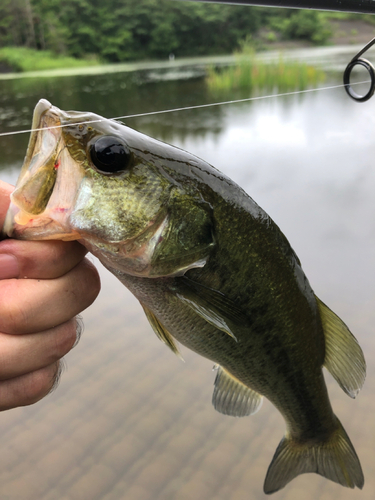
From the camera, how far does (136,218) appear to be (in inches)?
27.0

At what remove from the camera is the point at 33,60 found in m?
5.97

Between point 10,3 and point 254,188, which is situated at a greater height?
point 10,3

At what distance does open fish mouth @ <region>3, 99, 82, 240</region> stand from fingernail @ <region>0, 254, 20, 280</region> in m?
0.05

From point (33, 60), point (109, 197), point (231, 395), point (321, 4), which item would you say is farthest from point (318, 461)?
point (33, 60)

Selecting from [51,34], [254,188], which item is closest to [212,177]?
[254,188]

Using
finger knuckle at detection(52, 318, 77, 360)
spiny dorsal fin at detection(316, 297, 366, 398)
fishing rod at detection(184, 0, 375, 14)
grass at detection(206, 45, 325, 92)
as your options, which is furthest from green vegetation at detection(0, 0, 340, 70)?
spiny dorsal fin at detection(316, 297, 366, 398)

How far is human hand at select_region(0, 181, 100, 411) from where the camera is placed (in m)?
0.67

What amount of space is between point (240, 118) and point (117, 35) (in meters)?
4.92

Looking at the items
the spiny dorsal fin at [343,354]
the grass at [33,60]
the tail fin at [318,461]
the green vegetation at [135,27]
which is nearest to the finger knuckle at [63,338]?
the spiny dorsal fin at [343,354]

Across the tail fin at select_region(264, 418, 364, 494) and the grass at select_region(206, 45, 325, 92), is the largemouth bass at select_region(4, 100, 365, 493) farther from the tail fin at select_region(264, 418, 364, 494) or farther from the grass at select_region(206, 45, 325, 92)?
the grass at select_region(206, 45, 325, 92)

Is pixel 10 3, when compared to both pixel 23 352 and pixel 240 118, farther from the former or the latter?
pixel 23 352

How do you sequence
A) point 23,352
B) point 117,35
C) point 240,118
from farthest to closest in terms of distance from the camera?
point 117,35 < point 240,118 < point 23,352

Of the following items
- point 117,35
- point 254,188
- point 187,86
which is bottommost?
point 254,188

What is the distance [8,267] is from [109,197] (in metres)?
0.21
